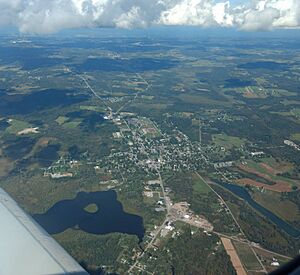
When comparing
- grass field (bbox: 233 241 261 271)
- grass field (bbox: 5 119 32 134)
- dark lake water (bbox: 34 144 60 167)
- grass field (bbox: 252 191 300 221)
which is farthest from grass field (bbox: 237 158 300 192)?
grass field (bbox: 5 119 32 134)

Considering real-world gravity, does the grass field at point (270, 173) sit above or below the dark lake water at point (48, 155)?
below

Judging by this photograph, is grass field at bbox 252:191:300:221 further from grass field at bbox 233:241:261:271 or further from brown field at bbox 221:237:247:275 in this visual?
brown field at bbox 221:237:247:275

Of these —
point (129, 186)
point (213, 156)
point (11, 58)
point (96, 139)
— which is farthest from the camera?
point (11, 58)

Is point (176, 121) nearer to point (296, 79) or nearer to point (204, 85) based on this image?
point (204, 85)

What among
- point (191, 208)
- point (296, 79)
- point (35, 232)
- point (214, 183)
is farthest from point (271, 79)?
point (35, 232)

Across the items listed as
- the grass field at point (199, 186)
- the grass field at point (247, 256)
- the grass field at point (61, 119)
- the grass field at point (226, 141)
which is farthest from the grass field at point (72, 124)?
the grass field at point (247, 256)

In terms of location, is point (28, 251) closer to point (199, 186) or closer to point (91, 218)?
point (91, 218)

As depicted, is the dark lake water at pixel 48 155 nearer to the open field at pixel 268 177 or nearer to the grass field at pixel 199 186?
the grass field at pixel 199 186
